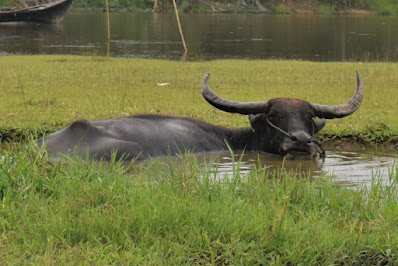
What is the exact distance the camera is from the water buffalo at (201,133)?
20.2ft

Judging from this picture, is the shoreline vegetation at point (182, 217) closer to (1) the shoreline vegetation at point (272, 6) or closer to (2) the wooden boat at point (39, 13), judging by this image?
(2) the wooden boat at point (39, 13)

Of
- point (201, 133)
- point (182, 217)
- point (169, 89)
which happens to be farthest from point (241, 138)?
point (169, 89)

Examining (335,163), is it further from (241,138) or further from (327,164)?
(241,138)

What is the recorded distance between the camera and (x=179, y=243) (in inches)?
144

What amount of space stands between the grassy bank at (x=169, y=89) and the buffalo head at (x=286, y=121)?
837 mm

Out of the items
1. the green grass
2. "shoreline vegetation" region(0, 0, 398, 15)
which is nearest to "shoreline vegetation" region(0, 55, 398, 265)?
the green grass

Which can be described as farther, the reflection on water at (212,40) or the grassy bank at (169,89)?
the reflection on water at (212,40)

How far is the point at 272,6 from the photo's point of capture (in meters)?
58.3

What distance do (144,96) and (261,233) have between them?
697 cm

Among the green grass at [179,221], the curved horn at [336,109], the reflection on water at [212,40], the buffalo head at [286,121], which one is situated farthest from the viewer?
the reflection on water at [212,40]

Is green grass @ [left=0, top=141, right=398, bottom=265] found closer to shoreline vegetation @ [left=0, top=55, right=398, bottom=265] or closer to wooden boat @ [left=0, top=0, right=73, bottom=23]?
shoreline vegetation @ [left=0, top=55, right=398, bottom=265]

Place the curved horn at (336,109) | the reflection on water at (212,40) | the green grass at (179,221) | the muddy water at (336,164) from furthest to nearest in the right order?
the reflection on water at (212,40) < the curved horn at (336,109) < the muddy water at (336,164) < the green grass at (179,221)

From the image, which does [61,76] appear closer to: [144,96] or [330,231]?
[144,96]

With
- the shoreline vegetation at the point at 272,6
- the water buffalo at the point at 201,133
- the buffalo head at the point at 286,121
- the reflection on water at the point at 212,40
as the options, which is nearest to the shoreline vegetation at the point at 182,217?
the buffalo head at the point at 286,121
